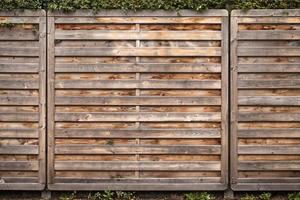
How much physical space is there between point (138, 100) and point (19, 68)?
160 cm

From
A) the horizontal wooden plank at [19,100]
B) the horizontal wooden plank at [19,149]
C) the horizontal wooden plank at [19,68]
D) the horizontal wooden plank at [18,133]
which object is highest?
the horizontal wooden plank at [19,68]

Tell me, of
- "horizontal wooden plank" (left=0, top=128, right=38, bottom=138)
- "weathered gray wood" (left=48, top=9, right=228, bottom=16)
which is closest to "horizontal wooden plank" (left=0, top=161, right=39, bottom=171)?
"horizontal wooden plank" (left=0, top=128, right=38, bottom=138)

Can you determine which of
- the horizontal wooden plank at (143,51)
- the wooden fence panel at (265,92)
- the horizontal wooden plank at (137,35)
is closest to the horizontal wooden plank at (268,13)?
the wooden fence panel at (265,92)

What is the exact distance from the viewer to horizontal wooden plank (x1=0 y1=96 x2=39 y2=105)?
636 centimetres

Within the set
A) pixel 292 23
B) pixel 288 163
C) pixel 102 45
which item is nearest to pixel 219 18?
pixel 292 23

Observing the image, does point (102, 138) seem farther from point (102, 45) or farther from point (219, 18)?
point (219, 18)

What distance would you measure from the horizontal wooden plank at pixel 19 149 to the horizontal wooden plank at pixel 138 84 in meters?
0.92

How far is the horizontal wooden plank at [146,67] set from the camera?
20.7 ft

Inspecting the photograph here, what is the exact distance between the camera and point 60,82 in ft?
20.9

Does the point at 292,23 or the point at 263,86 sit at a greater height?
the point at 292,23

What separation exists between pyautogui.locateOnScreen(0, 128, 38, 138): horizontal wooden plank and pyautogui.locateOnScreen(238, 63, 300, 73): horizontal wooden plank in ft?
9.23

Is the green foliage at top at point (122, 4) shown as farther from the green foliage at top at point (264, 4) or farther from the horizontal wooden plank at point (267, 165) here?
the horizontal wooden plank at point (267, 165)

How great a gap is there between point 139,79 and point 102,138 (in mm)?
910

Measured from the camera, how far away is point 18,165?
21.0ft
